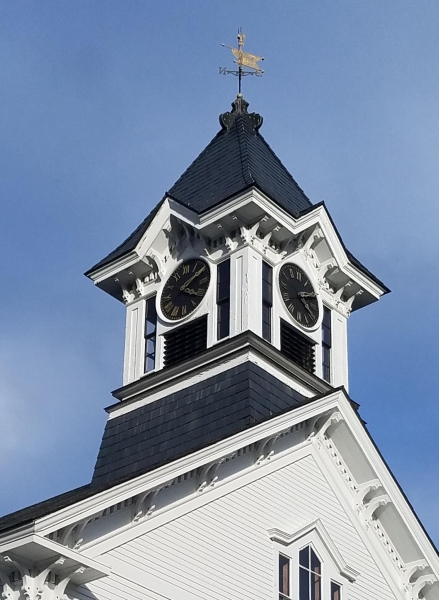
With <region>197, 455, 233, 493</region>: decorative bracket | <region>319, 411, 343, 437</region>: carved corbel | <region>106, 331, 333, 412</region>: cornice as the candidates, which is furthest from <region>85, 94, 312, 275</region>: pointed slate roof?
<region>197, 455, 233, 493</region>: decorative bracket

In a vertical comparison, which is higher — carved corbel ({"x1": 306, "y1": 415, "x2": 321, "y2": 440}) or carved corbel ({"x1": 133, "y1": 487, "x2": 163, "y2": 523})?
carved corbel ({"x1": 306, "y1": 415, "x2": 321, "y2": 440})

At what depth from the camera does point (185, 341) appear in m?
29.6

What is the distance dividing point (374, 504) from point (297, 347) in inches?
184

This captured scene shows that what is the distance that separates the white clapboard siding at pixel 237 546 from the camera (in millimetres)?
21609

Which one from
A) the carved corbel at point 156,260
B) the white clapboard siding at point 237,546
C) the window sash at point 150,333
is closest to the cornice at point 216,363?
the window sash at point 150,333

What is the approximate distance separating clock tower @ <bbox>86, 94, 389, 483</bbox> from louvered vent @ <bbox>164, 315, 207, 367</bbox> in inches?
1.1

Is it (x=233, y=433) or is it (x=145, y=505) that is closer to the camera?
(x=145, y=505)

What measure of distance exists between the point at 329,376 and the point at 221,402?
4594 millimetres

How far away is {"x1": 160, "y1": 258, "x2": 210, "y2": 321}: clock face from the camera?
3005cm

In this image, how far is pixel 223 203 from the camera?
29703mm

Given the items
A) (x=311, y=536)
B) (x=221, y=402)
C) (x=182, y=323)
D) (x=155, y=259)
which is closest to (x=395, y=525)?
(x=311, y=536)

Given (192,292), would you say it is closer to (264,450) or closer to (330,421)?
(330,421)

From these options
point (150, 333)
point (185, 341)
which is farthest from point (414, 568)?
point (150, 333)

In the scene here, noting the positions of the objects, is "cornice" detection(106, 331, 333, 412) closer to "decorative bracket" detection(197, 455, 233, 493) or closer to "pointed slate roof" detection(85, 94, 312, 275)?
"pointed slate roof" detection(85, 94, 312, 275)
